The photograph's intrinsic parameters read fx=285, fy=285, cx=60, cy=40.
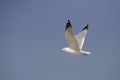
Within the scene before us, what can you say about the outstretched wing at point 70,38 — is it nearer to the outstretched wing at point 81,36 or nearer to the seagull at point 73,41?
the seagull at point 73,41

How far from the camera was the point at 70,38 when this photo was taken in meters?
8.29

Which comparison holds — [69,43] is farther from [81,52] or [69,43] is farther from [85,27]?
[85,27]

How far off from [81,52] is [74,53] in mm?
212

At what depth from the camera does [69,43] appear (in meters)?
8.56

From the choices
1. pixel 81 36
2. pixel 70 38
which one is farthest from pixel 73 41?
pixel 81 36

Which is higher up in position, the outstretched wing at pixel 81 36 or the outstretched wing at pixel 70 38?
the outstretched wing at pixel 81 36

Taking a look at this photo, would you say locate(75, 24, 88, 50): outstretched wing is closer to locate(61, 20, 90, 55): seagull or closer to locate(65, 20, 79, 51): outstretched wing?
locate(61, 20, 90, 55): seagull

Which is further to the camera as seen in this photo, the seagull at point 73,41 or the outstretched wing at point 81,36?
the outstretched wing at point 81,36

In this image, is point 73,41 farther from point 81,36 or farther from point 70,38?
point 81,36

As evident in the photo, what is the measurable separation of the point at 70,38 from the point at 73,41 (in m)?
0.28

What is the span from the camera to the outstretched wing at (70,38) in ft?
26.4

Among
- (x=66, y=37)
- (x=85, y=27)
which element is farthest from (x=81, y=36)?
(x=66, y=37)

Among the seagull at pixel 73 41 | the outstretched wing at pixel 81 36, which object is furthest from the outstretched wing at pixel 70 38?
the outstretched wing at pixel 81 36

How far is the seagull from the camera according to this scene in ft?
26.5
